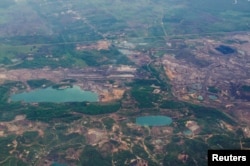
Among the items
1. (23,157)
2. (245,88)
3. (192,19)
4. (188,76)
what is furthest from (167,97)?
(192,19)

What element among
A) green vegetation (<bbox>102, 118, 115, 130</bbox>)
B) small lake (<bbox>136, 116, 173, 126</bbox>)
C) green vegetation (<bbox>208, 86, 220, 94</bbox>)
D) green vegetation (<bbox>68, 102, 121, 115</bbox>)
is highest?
green vegetation (<bbox>68, 102, 121, 115</bbox>)

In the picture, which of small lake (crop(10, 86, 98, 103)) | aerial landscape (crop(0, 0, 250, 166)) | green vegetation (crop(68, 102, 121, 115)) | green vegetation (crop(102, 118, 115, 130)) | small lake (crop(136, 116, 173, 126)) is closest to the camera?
aerial landscape (crop(0, 0, 250, 166))

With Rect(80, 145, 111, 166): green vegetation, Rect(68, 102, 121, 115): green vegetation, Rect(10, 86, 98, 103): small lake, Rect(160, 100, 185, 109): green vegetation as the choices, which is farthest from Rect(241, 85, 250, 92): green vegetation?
Rect(80, 145, 111, 166): green vegetation

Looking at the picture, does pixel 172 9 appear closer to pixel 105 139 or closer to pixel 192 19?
pixel 192 19

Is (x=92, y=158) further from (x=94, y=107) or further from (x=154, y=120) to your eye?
(x=154, y=120)

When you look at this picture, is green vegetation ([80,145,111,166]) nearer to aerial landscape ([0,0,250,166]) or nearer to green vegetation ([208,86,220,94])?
aerial landscape ([0,0,250,166])

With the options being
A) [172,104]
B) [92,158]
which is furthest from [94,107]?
[172,104]
